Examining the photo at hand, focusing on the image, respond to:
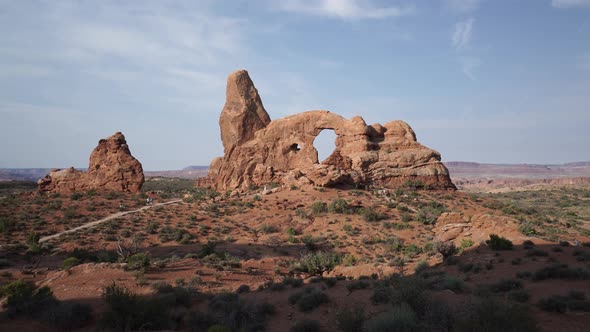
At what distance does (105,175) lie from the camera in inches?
1371

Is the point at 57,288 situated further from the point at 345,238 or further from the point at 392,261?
the point at 345,238

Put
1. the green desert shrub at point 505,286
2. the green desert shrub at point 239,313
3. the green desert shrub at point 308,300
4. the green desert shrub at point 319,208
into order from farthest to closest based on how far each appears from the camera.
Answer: the green desert shrub at point 319,208 < the green desert shrub at point 505,286 < the green desert shrub at point 308,300 < the green desert shrub at point 239,313

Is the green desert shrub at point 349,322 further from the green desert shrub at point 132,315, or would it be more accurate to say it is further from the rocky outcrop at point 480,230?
the rocky outcrop at point 480,230

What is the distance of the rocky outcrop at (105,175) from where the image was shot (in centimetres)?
3469

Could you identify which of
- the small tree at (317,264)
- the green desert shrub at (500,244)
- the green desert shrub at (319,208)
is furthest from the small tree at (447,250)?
the green desert shrub at (319,208)

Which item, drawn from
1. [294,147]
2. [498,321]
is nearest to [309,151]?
[294,147]

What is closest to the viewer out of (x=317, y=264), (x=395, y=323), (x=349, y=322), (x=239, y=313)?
(x=395, y=323)

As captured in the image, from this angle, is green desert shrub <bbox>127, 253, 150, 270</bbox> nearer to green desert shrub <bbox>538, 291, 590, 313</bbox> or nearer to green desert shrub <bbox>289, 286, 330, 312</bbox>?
green desert shrub <bbox>289, 286, 330, 312</bbox>

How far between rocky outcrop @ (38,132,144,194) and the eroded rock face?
902cm

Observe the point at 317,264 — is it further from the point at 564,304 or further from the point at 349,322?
the point at 564,304

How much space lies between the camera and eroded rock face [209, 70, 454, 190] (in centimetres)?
3275

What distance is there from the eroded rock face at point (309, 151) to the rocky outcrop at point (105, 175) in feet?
29.6

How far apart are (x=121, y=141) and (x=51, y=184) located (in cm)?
786

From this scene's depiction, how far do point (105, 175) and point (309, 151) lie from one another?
20514 millimetres
